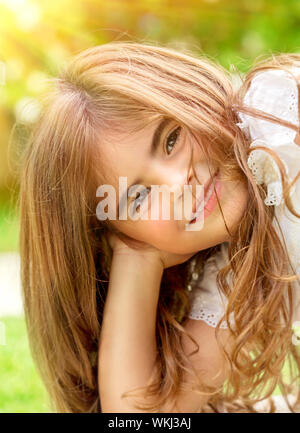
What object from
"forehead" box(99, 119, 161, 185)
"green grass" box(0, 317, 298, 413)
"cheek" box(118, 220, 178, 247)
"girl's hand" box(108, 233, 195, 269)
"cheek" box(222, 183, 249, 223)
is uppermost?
"forehead" box(99, 119, 161, 185)

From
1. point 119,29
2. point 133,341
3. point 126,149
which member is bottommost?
point 133,341

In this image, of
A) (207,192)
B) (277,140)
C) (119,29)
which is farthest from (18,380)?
(119,29)

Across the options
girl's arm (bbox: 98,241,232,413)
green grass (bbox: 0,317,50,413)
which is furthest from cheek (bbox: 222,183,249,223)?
green grass (bbox: 0,317,50,413)

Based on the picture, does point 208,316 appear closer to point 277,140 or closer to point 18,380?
point 277,140

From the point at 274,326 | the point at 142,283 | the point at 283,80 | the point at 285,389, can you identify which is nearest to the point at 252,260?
the point at 274,326

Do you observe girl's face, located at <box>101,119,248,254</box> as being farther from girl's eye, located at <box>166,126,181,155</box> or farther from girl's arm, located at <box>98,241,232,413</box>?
girl's arm, located at <box>98,241,232,413</box>

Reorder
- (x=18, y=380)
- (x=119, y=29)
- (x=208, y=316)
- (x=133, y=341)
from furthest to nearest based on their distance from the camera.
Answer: (x=119, y=29) → (x=18, y=380) → (x=208, y=316) → (x=133, y=341)

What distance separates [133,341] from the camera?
1441 mm

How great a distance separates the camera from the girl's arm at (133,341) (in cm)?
142

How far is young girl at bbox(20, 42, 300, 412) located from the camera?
128 cm

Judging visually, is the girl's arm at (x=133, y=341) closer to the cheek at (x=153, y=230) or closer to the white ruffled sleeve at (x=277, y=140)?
the cheek at (x=153, y=230)

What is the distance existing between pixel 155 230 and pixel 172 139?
7.3 inches

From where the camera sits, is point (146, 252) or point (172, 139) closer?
point (172, 139)

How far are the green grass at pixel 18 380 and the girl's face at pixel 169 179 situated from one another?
2.14 feet
